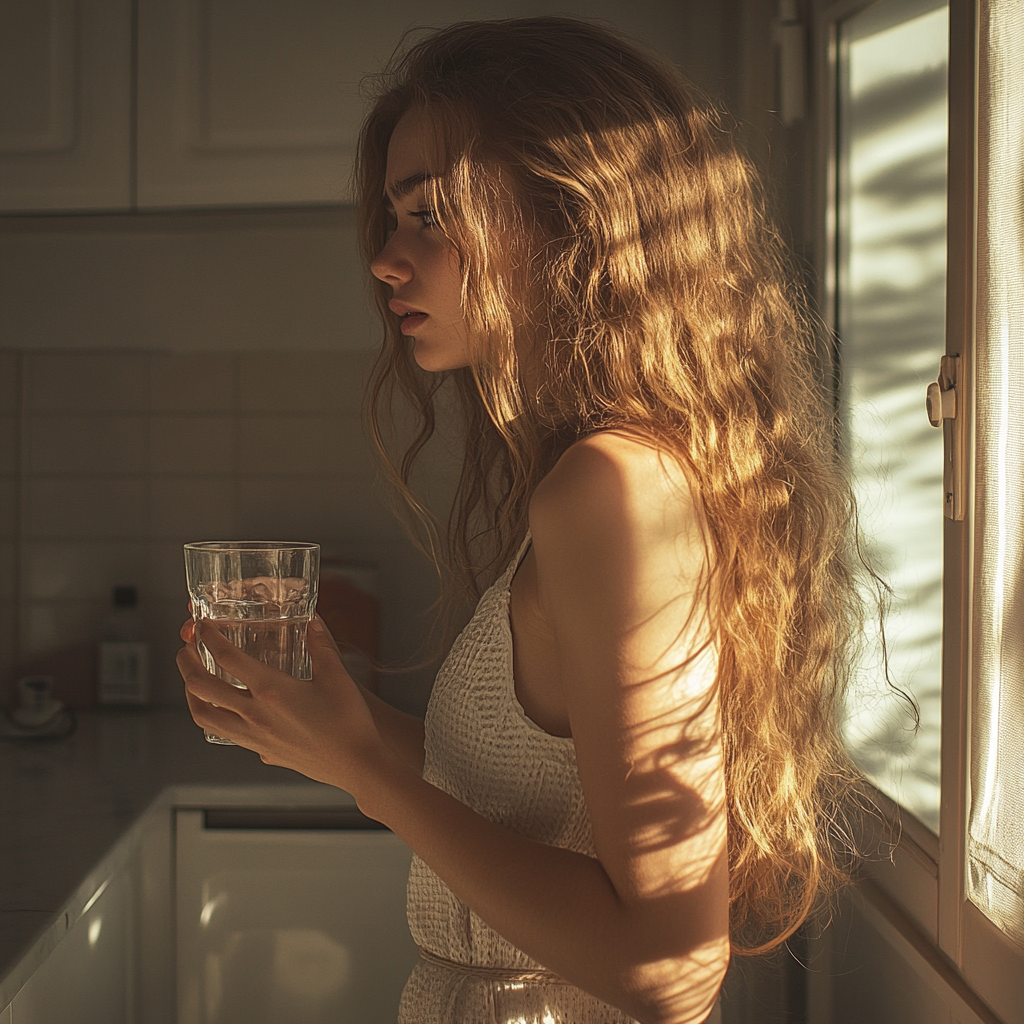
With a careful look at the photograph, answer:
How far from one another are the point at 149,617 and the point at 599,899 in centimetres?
164

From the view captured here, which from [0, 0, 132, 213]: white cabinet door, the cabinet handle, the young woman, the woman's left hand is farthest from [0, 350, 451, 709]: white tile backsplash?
the woman's left hand

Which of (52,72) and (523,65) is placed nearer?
(523,65)

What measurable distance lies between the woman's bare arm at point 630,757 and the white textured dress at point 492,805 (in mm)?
103

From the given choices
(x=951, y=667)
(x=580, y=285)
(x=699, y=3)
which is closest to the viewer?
(x=580, y=285)

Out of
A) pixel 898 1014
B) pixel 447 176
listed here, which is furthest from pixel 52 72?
pixel 898 1014

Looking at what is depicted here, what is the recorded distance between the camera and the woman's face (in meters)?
0.88

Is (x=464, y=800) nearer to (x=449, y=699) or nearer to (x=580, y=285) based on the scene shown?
(x=449, y=699)

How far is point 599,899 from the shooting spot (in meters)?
0.68

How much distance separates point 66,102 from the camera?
1.72 meters

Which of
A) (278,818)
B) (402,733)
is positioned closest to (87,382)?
(278,818)

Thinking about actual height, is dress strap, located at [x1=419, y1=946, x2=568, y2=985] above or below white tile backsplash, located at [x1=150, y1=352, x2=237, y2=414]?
below

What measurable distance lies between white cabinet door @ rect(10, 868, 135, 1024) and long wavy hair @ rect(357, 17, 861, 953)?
814 millimetres

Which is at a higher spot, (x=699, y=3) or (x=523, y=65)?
(x=699, y=3)

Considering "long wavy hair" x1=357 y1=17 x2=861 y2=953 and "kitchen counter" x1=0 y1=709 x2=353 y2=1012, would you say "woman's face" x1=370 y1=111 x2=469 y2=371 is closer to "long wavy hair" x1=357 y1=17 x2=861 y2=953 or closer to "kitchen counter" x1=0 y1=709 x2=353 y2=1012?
"long wavy hair" x1=357 y1=17 x2=861 y2=953
